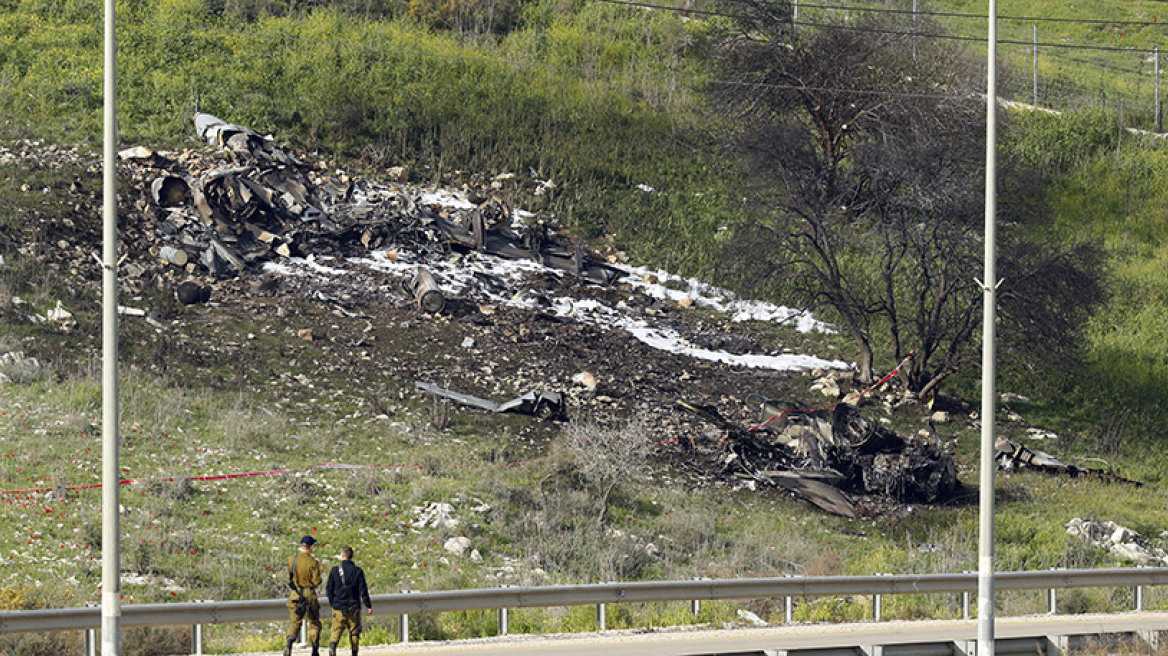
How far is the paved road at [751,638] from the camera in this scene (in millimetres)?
14242

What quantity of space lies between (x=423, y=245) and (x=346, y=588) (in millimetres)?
21295

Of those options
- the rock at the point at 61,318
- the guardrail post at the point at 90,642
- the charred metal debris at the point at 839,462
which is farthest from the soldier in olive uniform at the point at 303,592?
the rock at the point at 61,318

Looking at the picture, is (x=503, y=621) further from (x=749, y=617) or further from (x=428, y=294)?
(x=428, y=294)

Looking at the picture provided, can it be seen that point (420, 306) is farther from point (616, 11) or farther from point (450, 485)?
point (616, 11)

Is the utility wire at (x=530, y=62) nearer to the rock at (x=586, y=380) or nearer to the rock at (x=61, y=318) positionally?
the rock at (x=586, y=380)

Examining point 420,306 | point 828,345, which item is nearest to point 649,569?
point 420,306

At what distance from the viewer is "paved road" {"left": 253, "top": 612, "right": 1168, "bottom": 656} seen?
1424 centimetres

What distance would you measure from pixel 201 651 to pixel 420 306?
17598mm

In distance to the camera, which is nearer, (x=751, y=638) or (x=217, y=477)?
(x=751, y=638)

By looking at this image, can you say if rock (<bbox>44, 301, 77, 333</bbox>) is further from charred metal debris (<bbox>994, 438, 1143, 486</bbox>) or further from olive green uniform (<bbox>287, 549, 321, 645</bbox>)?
charred metal debris (<bbox>994, 438, 1143, 486</bbox>)

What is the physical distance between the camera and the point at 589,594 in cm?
1548

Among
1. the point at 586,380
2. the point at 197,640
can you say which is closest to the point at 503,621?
the point at 197,640

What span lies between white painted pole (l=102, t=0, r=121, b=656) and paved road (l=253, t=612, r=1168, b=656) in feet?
10.2

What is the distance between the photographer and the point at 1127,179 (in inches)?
1743
